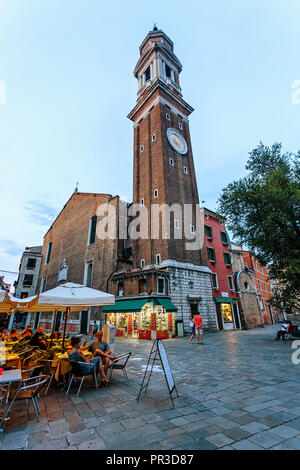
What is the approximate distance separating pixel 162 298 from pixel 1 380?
44.0ft

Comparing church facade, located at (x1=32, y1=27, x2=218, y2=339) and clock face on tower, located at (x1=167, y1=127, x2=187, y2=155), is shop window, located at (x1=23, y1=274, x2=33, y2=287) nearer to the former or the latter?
church facade, located at (x1=32, y1=27, x2=218, y2=339)

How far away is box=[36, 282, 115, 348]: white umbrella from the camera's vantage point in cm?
536

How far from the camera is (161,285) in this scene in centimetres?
1666

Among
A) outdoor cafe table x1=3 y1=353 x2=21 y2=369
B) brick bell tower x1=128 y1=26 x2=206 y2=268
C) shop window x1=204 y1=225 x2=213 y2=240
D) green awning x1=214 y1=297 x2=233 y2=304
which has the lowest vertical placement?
outdoor cafe table x1=3 y1=353 x2=21 y2=369

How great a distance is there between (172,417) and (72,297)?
3.52 meters

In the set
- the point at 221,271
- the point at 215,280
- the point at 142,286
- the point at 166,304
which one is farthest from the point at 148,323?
the point at 221,271

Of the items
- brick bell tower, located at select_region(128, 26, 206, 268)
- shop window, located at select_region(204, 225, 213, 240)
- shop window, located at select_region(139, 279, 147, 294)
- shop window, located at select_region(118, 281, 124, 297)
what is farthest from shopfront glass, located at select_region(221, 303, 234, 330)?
shop window, located at select_region(118, 281, 124, 297)

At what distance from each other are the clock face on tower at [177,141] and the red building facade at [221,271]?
7.53m

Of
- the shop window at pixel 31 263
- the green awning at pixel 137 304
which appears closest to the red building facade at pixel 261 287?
the green awning at pixel 137 304

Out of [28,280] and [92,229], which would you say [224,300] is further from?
[28,280]

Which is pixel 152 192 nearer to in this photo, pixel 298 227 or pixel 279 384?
pixel 298 227

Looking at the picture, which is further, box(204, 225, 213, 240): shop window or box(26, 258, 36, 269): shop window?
box(26, 258, 36, 269): shop window

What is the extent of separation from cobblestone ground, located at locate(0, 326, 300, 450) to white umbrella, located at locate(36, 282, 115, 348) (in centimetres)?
186

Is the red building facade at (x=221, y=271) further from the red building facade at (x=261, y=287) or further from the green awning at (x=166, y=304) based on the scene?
the green awning at (x=166, y=304)
